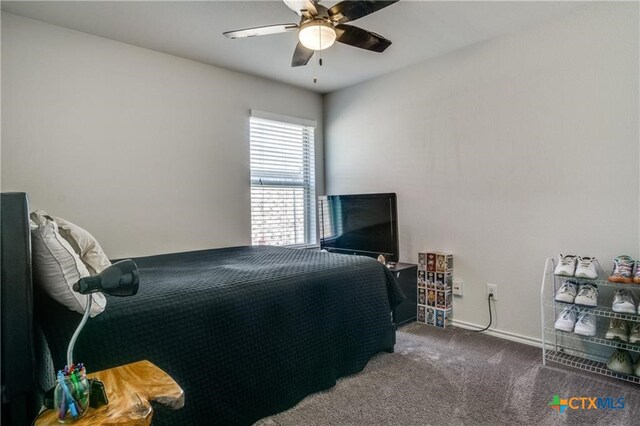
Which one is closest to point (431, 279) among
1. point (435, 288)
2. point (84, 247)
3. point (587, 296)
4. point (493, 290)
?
point (435, 288)

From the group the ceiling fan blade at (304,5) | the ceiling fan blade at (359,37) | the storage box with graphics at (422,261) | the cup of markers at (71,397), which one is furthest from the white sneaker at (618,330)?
the cup of markers at (71,397)

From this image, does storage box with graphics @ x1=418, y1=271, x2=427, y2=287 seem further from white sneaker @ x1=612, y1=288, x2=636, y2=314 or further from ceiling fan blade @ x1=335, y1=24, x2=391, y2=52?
ceiling fan blade @ x1=335, y1=24, x2=391, y2=52

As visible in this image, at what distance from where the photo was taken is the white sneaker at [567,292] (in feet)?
7.15

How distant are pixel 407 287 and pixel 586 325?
1.27 m

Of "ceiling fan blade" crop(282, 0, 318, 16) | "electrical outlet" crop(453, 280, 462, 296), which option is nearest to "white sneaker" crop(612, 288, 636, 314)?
"electrical outlet" crop(453, 280, 462, 296)

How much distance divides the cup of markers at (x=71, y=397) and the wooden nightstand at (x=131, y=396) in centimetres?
2

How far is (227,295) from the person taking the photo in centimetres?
165

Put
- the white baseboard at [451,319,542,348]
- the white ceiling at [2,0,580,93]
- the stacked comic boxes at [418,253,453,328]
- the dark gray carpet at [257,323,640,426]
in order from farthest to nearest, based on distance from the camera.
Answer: the stacked comic boxes at [418,253,453,328]
the white baseboard at [451,319,542,348]
the white ceiling at [2,0,580,93]
the dark gray carpet at [257,323,640,426]

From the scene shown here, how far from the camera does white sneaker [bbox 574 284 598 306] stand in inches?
82.7

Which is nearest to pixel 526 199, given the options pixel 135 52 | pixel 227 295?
pixel 227 295

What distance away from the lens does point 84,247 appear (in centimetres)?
136

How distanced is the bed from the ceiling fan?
133 centimetres

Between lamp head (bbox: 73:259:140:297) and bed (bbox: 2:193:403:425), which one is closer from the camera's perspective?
lamp head (bbox: 73:259:140:297)

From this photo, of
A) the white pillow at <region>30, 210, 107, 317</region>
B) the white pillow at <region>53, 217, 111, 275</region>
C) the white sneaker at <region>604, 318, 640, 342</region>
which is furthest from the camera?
the white sneaker at <region>604, 318, 640, 342</region>
